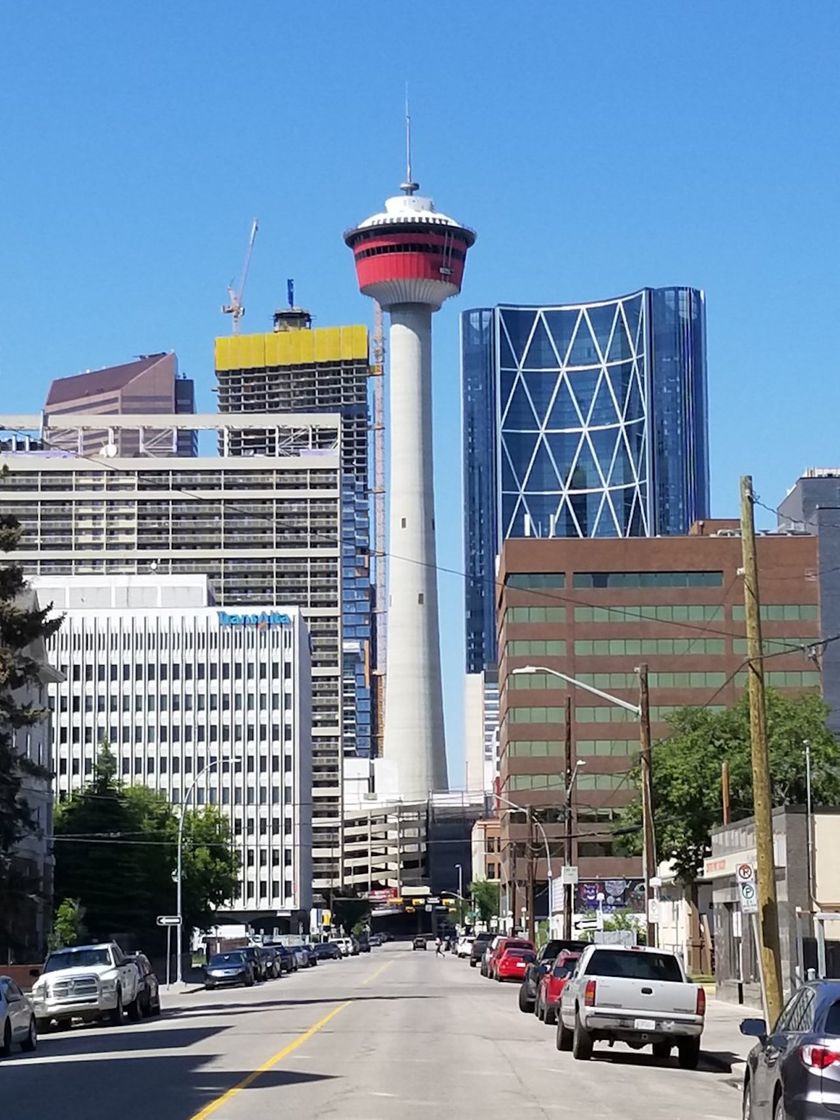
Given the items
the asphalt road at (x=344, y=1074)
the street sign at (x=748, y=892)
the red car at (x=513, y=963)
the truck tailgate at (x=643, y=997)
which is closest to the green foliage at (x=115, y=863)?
the red car at (x=513, y=963)

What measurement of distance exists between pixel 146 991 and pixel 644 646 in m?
94.1

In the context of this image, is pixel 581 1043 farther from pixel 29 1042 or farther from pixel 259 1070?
pixel 29 1042

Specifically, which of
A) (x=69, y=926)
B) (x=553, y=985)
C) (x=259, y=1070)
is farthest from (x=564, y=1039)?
(x=69, y=926)

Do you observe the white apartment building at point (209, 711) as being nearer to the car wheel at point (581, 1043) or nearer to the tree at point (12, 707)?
the tree at point (12, 707)

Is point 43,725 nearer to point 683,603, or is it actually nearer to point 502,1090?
point 683,603

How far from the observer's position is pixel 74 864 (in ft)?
317

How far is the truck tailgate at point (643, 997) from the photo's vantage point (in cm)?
2855

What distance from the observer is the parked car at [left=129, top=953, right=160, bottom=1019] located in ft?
156

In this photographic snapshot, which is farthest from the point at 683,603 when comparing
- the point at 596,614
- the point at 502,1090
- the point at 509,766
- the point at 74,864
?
the point at 502,1090

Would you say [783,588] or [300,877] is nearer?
[783,588]

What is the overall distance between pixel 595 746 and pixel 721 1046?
342ft

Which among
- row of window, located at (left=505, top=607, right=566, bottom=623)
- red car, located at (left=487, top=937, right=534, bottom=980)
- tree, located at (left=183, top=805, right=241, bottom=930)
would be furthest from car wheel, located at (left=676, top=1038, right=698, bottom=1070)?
row of window, located at (left=505, top=607, right=566, bottom=623)

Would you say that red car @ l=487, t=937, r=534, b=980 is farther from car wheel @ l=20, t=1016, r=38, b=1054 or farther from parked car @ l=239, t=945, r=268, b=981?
car wheel @ l=20, t=1016, r=38, b=1054

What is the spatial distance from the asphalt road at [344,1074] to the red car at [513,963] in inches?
1109
